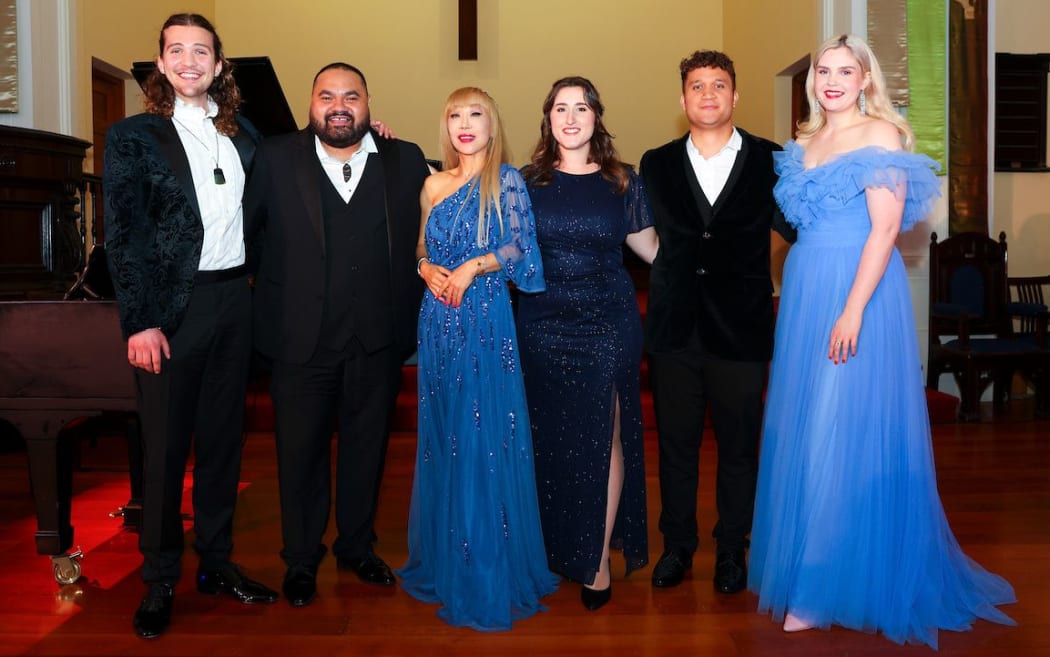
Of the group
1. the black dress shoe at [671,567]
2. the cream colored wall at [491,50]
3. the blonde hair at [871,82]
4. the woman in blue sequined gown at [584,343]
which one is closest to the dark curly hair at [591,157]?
the woman in blue sequined gown at [584,343]

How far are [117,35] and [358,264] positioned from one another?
6085 mm

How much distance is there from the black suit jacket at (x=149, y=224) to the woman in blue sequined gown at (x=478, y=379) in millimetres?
702

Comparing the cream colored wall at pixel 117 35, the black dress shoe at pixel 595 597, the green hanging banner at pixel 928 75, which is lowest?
the black dress shoe at pixel 595 597

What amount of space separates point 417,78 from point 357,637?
7.76m

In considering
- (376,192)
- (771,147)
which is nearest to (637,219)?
(771,147)

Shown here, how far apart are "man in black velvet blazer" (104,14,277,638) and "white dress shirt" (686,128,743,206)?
140cm

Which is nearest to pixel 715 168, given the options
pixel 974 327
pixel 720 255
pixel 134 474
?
pixel 720 255

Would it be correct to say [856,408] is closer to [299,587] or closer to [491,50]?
[299,587]

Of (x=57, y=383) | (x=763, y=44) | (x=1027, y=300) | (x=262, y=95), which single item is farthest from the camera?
(x=763, y=44)

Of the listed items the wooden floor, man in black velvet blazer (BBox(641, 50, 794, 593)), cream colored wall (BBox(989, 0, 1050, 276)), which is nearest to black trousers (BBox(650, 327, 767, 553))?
man in black velvet blazer (BBox(641, 50, 794, 593))

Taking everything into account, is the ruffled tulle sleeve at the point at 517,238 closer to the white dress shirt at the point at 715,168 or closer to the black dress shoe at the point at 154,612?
the white dress shirt at the point at 715,168

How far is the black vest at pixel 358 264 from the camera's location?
9.61ft

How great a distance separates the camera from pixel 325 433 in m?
3.07

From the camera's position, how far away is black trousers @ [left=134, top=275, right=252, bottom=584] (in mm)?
2799
